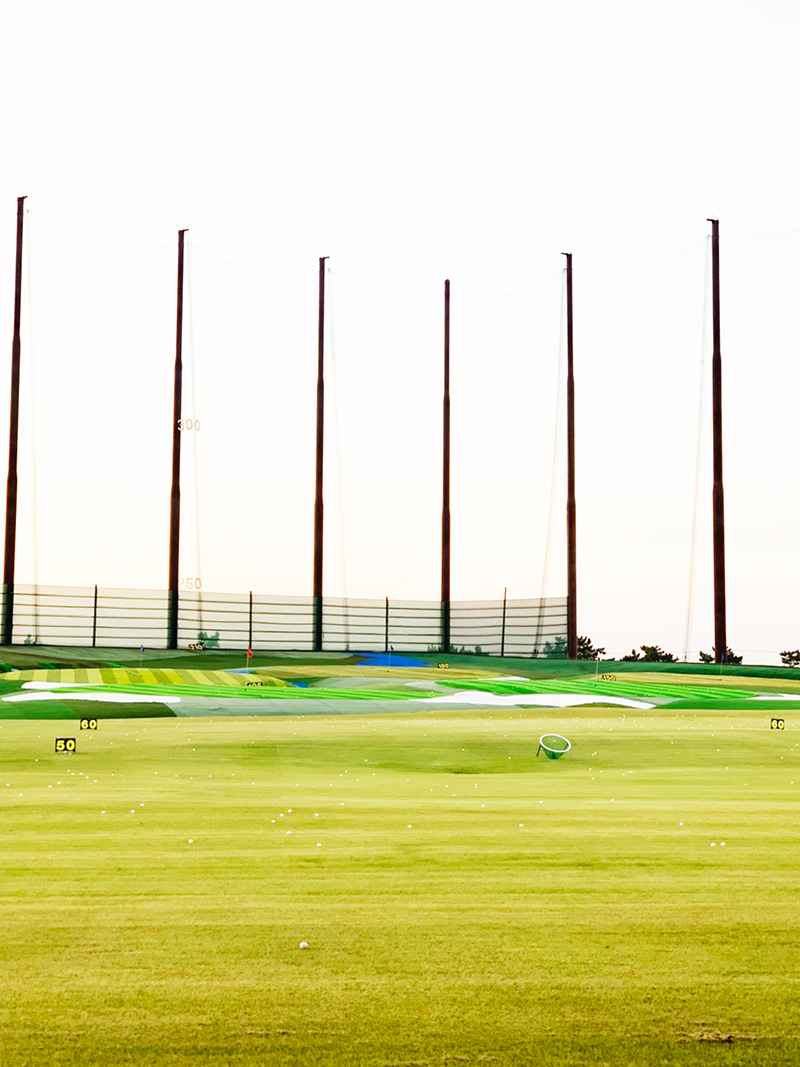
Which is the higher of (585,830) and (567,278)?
(567,278)

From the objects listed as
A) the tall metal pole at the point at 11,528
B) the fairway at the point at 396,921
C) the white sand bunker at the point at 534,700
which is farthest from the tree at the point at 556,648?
the fairway at the point at 396,921

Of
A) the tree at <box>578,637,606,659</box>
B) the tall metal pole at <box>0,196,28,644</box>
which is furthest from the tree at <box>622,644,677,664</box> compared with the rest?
the tall metal pole at <box>0,196,28,644</box>

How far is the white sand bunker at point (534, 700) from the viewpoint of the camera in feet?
93.0

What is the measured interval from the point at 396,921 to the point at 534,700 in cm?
2238

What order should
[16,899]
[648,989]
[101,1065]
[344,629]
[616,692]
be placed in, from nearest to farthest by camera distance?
[101,1065] → [648,989] → [16,899] → [616,692] → [344,629]

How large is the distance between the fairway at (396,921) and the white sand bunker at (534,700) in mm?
13256

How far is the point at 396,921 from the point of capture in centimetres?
715

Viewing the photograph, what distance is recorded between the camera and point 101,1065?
502 cm

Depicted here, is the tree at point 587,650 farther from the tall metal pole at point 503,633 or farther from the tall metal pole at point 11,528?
the tall metal pole at point 11,528

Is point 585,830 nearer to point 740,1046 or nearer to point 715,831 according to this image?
point 715,831

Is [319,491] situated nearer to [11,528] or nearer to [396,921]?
[11,528]

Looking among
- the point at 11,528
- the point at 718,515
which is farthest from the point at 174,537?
the point at 718,515

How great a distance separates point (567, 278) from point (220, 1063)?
46111mm

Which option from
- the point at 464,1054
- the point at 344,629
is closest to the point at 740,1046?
the point at 464,1054
